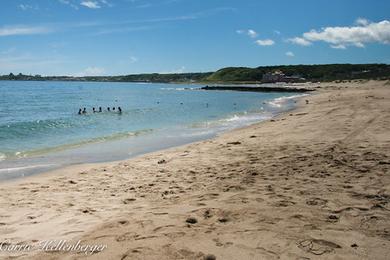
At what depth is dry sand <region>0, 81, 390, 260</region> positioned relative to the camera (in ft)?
17.4

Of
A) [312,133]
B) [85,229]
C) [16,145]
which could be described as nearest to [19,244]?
[85,229]

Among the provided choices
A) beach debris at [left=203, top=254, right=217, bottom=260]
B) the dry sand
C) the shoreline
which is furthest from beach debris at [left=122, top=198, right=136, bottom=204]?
the shoreline

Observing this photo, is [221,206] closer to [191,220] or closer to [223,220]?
[223,220]

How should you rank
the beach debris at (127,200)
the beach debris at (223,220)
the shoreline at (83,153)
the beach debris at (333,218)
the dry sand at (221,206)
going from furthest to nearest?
the shoreline at (83,153) < the beach debris at (127,200) < the beach debris at (223,220) < the beach debris at (333,218) < the dry sand at (221,206)

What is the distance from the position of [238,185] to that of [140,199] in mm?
2173

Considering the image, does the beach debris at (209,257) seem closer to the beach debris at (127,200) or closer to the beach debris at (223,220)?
the beach debris at (223,220)

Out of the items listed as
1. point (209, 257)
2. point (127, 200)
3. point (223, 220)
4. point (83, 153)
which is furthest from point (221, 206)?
point (83, 153)

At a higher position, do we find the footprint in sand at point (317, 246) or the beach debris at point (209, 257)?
the footprint in sand at point (317, 246)

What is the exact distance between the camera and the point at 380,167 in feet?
29.6

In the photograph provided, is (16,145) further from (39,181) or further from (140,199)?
(140,199)

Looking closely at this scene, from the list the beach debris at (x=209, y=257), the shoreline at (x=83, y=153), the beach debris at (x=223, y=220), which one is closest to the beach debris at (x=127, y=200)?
the beach debris at (x=223, y=220)

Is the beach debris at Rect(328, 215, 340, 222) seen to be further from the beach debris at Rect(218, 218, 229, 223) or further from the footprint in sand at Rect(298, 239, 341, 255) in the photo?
the beach debris at Rect(218, 218, 229, 223)

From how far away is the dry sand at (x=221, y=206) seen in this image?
17.4ft

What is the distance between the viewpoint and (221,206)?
7047 mm
